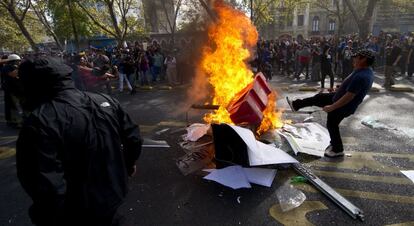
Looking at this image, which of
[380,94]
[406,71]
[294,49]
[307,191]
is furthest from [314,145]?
[406,71]

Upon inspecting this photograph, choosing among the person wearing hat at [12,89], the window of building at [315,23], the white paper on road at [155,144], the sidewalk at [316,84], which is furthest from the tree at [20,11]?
the window of building at [315,23]

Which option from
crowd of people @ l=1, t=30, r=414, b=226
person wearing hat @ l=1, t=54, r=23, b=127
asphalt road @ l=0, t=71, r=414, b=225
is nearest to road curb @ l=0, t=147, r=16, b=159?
asphalt road @ l=0, t=71, r=414, b=225

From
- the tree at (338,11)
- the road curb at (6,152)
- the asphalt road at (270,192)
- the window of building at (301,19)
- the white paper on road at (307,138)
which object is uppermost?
the window of building at (301,19)

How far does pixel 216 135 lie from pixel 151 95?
8.26 meters

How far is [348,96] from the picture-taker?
4766mm

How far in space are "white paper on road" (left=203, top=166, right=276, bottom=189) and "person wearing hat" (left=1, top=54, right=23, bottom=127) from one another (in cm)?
616

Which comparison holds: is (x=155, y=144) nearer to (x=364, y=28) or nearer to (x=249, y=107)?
(x=249, y=107)

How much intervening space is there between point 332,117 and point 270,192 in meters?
1.92

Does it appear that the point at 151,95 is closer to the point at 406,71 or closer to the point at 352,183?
the point at 352,183

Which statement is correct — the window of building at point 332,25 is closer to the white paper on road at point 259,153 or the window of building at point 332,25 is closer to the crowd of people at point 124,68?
the crowd of people at point 124,68

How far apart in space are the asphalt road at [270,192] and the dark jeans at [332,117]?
29 centimetres

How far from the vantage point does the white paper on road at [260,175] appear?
14.5 feet

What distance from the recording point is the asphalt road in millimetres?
3676

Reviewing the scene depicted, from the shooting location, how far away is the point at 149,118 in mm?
8773
